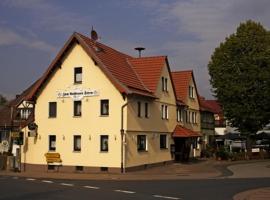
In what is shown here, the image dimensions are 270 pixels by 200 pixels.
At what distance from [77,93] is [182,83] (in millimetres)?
16139

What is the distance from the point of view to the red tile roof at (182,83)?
162 feet

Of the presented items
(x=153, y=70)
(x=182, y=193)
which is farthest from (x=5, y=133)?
(x=182, y=193)

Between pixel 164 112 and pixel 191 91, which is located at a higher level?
pixel 191 91

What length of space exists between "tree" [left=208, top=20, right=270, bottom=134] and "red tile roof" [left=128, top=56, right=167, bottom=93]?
12788 mm

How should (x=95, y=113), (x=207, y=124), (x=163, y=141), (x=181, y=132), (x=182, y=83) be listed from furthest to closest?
1. (x=207, y=124)
2. (x=182, y=83)
3. (x=181, y=132)
4. (x=163, y=141)
5. (x=95, y=113)

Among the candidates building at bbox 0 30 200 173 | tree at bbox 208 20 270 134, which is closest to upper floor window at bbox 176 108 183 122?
building at bbox 0 30 200 173

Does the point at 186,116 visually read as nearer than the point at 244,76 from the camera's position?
Yes

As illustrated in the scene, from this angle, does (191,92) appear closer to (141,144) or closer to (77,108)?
(141,144)

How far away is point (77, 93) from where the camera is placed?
36.8 m

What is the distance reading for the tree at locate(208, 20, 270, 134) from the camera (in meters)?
50.7

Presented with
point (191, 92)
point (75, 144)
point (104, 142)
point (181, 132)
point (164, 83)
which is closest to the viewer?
point (104, 142)

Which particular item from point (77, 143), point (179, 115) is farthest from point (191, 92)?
point (77, 143)

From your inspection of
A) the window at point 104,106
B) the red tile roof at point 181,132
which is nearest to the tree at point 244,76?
the red tile roof at point 181,132

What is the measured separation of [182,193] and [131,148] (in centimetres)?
1523
